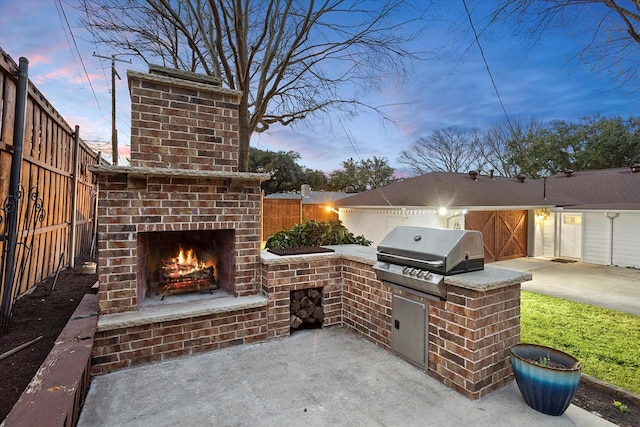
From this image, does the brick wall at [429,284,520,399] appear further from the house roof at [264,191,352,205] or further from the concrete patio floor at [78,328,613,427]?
the house roof at [264,191,352,205]

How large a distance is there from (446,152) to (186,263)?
22.1 m

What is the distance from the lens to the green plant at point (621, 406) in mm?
2500

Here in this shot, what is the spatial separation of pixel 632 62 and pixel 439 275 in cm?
443

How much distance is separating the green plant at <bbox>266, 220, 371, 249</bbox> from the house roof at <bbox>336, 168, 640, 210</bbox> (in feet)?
14.8

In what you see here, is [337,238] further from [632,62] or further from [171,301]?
[632,62]

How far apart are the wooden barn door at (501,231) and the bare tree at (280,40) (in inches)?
227

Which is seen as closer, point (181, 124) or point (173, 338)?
point (173, 338)

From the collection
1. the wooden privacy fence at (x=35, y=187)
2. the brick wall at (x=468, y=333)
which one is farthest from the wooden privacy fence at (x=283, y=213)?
the brick wall at (x=468, y=333)

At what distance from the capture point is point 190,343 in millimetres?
3285

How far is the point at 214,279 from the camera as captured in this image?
4.34 meters

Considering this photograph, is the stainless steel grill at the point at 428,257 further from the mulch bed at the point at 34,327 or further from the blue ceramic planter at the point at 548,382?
the mulch bed at the point at 34,327

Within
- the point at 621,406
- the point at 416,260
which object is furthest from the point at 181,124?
the point at 621,406

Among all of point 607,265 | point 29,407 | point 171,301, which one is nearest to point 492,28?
point 171,301

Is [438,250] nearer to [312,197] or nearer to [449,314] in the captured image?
[449,314]
